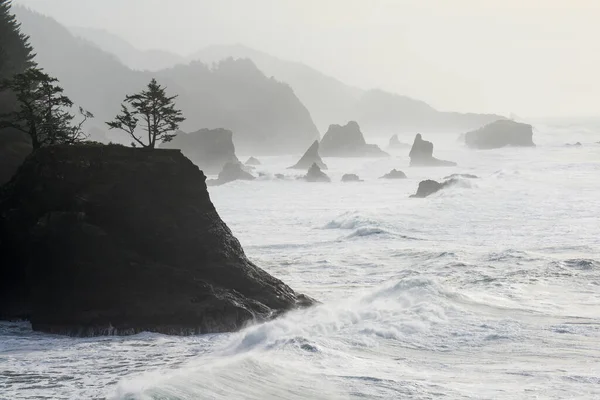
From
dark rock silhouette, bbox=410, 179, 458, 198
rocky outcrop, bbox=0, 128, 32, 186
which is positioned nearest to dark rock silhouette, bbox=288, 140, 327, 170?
dark rock silhouette, bbox=410, 179, 458, 198

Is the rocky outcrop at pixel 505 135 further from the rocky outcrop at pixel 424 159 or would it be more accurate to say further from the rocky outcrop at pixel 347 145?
the rocky outcrop at pixel 424 159

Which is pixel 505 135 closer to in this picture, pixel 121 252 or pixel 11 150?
pixel 11 150

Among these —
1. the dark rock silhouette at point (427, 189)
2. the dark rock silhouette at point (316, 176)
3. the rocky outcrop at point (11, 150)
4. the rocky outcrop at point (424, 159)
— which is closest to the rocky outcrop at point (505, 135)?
the rocky outcrop at point (424, 159)

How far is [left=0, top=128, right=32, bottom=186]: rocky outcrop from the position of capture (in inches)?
946

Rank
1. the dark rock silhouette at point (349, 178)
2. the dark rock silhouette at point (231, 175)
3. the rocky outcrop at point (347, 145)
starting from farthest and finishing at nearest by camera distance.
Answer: the rocky outcrop at point (347, 145) → the dark rock silhouette at point (231, 175) → the dark rock silhouette at point (349, 178)

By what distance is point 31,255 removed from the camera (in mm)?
16969

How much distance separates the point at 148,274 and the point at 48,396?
5805mm

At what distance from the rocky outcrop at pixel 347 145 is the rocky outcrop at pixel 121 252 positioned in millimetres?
103082

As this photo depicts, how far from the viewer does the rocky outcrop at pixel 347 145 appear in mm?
121625

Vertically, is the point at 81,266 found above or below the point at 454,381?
above

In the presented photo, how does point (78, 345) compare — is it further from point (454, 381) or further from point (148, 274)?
point (454, 381)

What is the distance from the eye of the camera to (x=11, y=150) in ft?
82.3

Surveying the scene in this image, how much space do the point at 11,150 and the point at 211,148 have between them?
253ft

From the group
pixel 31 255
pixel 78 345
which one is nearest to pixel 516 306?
pixel 78 345
